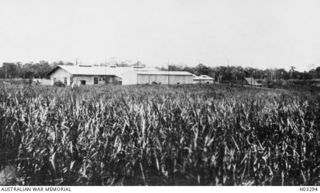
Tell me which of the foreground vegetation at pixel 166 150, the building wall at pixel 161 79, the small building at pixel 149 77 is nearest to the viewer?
the foreground vegetation at pixel 166 150

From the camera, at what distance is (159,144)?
4074 millimetres

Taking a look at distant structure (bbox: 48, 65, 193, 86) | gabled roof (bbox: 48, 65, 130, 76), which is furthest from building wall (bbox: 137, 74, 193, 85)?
gabled roof (bbox: 48, 65, 130, 76)

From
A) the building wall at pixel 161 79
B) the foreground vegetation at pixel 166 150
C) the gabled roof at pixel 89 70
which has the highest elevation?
the gabled roof at pixel 89 70

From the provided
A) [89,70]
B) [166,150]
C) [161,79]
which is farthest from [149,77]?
[166,150]

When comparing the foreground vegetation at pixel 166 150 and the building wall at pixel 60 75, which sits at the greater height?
the building wall at pixel 60 75

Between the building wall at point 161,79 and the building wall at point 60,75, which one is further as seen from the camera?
the building wall at point 161,79

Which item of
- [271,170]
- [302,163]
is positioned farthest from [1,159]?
[302,163]

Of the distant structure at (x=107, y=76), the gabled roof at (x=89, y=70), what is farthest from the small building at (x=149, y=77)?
the gabled roof at (x=89, y=70)

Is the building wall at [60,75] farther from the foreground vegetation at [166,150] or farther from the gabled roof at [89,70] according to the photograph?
the foreground vegetation at [166,150]

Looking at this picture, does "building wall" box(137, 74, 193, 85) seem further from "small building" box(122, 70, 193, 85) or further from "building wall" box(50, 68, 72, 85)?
"building wall" box(50, 68, 72, 85)

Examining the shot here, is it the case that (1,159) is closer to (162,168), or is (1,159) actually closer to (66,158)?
(66,158)

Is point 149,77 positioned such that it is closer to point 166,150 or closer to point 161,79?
point 161,79

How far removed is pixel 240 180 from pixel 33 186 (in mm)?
2297

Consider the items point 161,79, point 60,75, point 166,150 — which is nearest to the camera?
point 166,150
